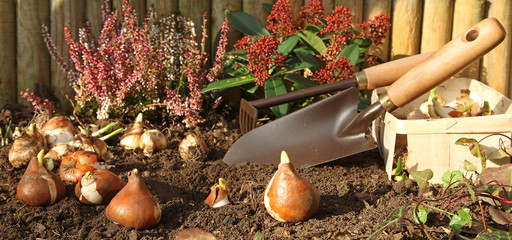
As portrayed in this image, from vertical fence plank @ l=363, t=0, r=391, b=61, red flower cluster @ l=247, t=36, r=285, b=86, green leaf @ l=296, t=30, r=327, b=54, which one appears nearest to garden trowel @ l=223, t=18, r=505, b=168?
red flower cluster @ l=247, t=36, r=285, b=86

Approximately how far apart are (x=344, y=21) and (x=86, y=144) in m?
1.84

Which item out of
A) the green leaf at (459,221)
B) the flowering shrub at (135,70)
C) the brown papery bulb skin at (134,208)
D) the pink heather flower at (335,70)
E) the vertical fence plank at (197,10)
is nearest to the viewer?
the green leaf at (459,221)

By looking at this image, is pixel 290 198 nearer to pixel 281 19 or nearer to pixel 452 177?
pixel 452 177

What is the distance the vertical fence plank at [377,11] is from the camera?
372 cm

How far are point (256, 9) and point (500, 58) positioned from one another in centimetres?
188

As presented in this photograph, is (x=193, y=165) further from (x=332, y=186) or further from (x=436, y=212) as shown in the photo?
(x=436, y=212)

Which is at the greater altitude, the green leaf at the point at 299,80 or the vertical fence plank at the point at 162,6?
the vertical fence plank at the point at 162,6

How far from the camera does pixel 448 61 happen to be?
8.39ft

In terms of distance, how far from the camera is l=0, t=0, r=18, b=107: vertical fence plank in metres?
3.67

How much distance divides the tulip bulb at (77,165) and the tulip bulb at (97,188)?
22 centimetres

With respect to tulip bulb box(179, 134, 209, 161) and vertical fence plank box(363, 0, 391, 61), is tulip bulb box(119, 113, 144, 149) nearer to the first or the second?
tulip bulb box(179, 134, 209, 161)

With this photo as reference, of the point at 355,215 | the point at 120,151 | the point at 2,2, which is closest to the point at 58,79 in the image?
the point at 2,2

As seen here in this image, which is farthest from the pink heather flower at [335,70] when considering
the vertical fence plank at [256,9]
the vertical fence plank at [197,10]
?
the vertical fence plank at [197,10]

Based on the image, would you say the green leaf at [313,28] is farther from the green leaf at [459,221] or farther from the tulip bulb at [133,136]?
the green leaf at [459,221]
